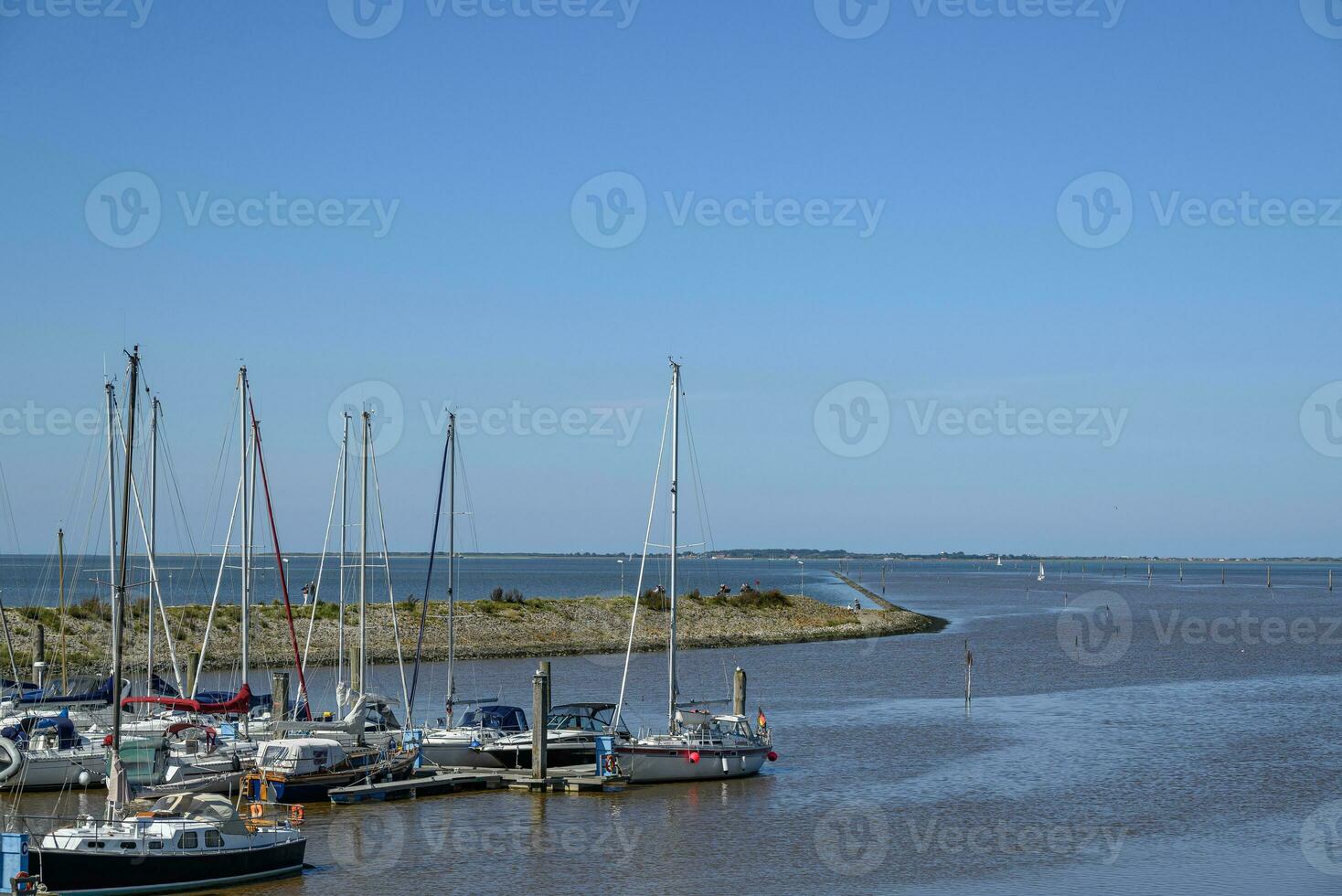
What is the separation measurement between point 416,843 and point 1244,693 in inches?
1958

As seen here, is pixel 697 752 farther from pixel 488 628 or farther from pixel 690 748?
pixel 488 628

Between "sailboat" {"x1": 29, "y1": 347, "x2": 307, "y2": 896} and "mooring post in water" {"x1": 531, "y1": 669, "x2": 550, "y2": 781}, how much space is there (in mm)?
10272

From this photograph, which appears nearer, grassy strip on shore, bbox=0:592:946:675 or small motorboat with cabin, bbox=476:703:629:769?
small motorboat with cabin, bbox=476:703:629:769

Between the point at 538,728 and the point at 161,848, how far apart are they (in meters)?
13.9

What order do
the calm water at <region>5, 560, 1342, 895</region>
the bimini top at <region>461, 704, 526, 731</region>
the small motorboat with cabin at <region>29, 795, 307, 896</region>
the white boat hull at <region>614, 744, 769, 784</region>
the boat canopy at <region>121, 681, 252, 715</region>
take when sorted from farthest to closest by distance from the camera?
the boat canopy at <region>121, 681, 252, 715</region>
the bimini top at <region>461, 704, 526, 731</region>
the white boat hull at <region>614, 744, 769, 784</region>
the calm water at <region>5, 560, 1342, 895</region>
the small motorboat with cabin at <region>29, 795, 307, 896</region>

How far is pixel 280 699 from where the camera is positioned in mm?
45844

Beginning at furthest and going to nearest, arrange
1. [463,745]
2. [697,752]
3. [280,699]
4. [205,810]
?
[280,699] < [463,745] < [697,752] < [205,810]

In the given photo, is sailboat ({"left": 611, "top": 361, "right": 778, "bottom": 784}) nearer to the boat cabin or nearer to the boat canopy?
the boat cabin

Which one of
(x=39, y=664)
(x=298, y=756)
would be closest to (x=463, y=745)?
(x=298, y=756)

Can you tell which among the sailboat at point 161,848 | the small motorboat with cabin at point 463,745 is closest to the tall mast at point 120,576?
the sailboat at point 161,848

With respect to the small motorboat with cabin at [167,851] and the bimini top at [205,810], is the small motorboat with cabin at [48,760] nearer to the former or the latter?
the small motorboat with cabin at [167,851]

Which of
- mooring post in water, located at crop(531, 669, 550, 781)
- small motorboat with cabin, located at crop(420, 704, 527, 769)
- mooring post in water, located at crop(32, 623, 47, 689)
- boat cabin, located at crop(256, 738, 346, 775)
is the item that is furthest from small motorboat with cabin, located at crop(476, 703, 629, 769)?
mooring post in water, located at crop(32, 623, 47, 689)

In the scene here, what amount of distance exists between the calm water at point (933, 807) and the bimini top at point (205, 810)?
1.60m

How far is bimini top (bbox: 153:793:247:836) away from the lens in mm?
28797
